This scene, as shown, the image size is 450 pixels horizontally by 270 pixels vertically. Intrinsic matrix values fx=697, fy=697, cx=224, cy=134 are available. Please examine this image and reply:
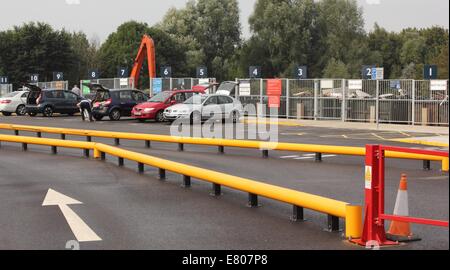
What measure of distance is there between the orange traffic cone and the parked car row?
2306cm

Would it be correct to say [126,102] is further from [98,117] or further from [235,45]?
[235,45]

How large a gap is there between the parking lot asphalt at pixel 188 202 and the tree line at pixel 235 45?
5787cm

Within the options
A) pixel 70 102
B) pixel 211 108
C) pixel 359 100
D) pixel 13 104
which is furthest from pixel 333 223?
pixel 13 104

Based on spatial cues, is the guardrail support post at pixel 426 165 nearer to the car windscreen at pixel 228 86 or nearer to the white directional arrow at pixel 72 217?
the white directional arrow at pixel 72 217

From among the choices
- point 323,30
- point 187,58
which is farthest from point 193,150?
point 187,58

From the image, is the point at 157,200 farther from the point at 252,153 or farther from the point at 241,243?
the point at 252,153

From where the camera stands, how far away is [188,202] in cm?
1002

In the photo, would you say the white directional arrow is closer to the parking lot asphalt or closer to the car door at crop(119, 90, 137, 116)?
the parking lot asphalt

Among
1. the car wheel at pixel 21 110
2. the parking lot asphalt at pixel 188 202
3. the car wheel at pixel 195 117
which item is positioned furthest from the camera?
the car wheel at pixel 21 110

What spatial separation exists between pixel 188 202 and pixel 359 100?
2226 centimetres

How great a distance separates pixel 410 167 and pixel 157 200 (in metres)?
6.28

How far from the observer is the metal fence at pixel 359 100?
2841cm

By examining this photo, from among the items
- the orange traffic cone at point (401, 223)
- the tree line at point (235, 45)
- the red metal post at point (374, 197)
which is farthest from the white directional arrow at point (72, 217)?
the tree line at point (235, 45)
